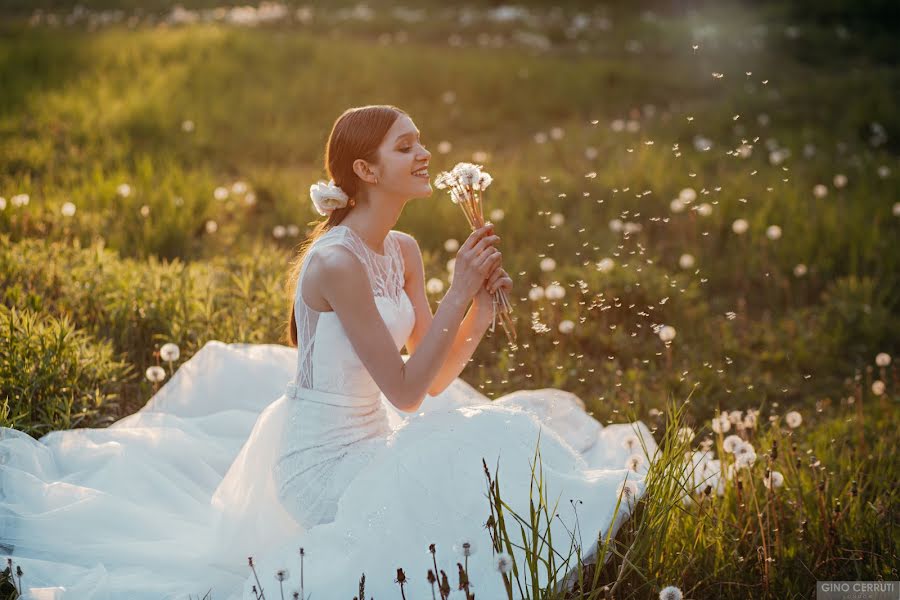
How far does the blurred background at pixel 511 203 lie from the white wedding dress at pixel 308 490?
442 mm

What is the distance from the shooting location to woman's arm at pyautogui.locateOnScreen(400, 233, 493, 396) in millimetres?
3219

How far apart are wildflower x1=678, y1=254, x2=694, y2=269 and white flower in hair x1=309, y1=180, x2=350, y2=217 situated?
2.99 m

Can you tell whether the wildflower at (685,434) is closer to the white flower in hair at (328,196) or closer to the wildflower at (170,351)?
the white flower in hair at (328,196)

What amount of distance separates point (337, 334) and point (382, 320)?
0.55 ft

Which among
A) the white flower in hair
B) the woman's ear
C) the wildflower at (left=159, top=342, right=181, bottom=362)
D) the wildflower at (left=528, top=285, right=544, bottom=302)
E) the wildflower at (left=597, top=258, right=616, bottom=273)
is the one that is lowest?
the wildflower at (left=159, top=342, right=181, bottom=362)

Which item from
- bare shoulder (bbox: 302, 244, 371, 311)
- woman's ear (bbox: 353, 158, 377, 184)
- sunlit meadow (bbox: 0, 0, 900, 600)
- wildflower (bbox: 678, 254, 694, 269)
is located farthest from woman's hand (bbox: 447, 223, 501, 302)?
wildflower (bbox: 678, 254, 694, 269)

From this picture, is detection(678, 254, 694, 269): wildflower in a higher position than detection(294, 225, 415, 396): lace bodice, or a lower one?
higher

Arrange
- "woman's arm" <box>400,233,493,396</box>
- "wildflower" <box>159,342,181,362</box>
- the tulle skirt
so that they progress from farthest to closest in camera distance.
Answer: "wildflower" <box>159,342,181,362</box> < "woman's arm" <box>400,233,493,396</box> < the tulle skirt

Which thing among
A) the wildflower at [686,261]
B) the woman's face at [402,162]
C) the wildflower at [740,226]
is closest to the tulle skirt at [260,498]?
the woman's face at [402,162]

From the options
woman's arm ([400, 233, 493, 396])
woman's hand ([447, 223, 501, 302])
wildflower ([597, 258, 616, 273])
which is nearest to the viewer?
woman's hand ([447, 223, 501, 302])

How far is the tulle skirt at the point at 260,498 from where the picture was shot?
109 inches

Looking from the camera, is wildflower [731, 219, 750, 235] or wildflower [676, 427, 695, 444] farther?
wildflower [731, 219, 750, 235]

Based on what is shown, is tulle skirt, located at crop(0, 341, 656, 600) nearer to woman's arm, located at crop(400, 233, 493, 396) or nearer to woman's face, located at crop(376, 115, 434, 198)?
woman's arm, located at crop(400, 233, 493, 396)

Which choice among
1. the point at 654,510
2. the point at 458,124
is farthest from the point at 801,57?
the point at 654,510
